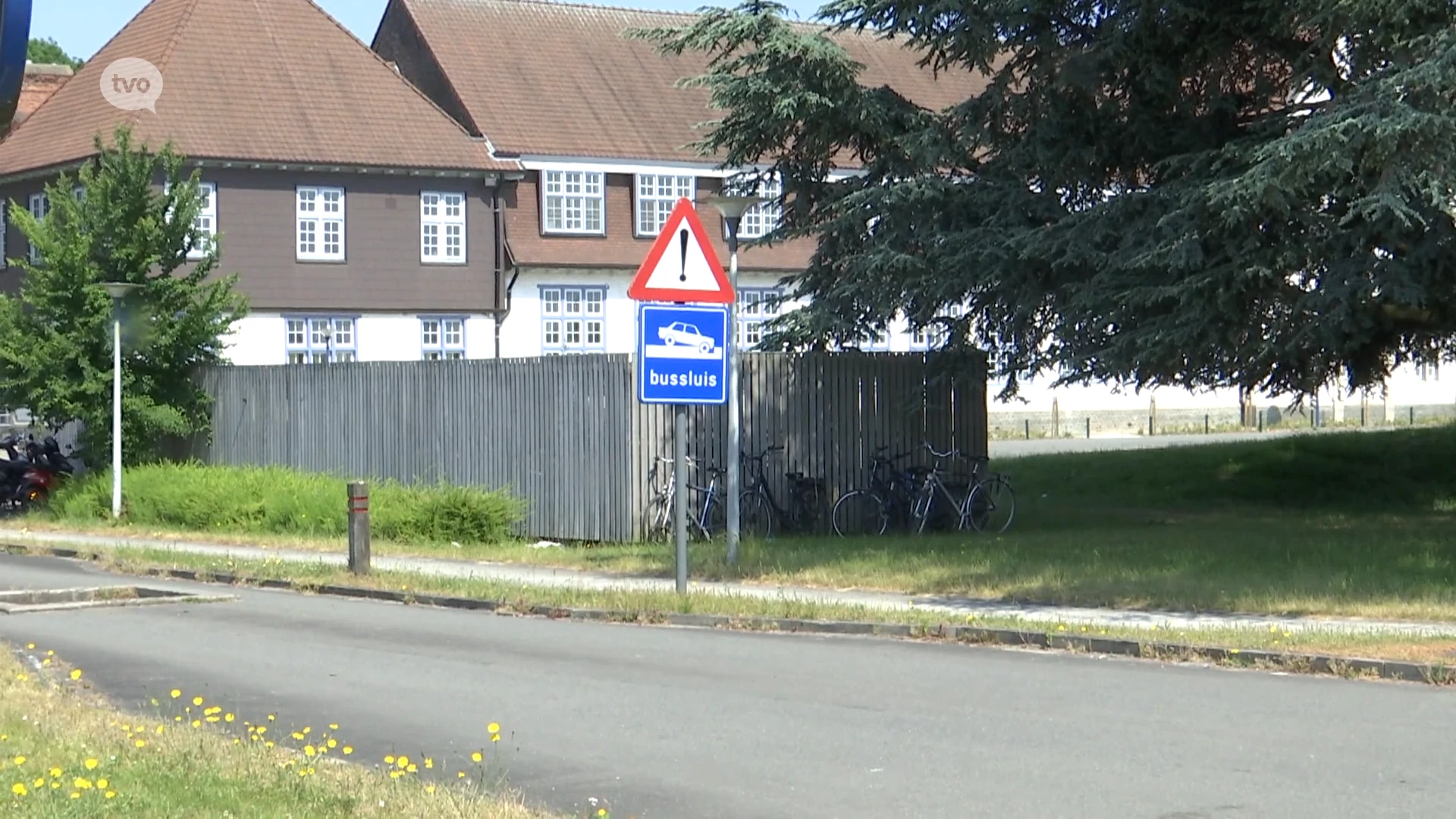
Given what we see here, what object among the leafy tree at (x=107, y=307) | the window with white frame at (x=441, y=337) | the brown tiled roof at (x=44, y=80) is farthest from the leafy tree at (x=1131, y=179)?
the brown tiled roof at (x=44, y=80)

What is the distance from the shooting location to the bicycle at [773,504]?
2411 cm

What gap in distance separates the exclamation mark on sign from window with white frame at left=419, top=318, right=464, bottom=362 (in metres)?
30.2

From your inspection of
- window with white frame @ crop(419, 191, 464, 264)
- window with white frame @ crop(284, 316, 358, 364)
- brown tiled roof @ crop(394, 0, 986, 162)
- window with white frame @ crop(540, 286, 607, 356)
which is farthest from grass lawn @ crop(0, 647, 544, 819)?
brown tiled roof @ crop(394, 0, 986, 162)

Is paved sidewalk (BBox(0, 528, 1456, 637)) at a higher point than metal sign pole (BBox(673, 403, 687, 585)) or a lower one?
lower

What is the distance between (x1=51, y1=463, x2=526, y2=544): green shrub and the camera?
2506 centimetres

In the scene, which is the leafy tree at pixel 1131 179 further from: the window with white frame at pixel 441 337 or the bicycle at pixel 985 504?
the window with white frame at pixel 441 337

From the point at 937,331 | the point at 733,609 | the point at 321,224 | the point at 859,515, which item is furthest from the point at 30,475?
the point at 733,609

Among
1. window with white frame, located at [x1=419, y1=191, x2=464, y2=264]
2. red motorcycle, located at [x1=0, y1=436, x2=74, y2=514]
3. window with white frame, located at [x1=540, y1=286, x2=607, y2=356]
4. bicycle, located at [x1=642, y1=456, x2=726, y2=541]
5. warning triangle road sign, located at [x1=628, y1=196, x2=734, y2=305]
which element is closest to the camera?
warning triangle road sign, located at [x1=628, y1=196, x2=734, y2=305]

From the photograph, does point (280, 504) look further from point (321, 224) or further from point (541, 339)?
point (541, 339)

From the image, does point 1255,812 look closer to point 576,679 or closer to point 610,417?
point 576,679

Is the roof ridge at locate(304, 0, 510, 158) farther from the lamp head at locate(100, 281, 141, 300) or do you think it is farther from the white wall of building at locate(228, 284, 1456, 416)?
the lamp head at locate(100, 281, 141, 300)

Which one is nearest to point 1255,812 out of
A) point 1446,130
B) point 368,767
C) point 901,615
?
point 368,767

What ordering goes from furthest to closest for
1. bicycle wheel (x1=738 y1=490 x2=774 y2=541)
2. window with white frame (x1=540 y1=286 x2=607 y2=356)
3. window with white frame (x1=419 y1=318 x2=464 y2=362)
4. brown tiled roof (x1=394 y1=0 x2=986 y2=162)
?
brown tiled roof (x1=394 y1=0 x2=986 y2=162)
window with white frame (x1=540 y1=286 x2=607 y2=356)
window with white frame (x1=419 y1=318 x2=464 y2=362)
bicycle wheel (x1=738 y1=490 x2=774 y2=541)

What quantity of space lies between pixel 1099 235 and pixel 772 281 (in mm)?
31206
